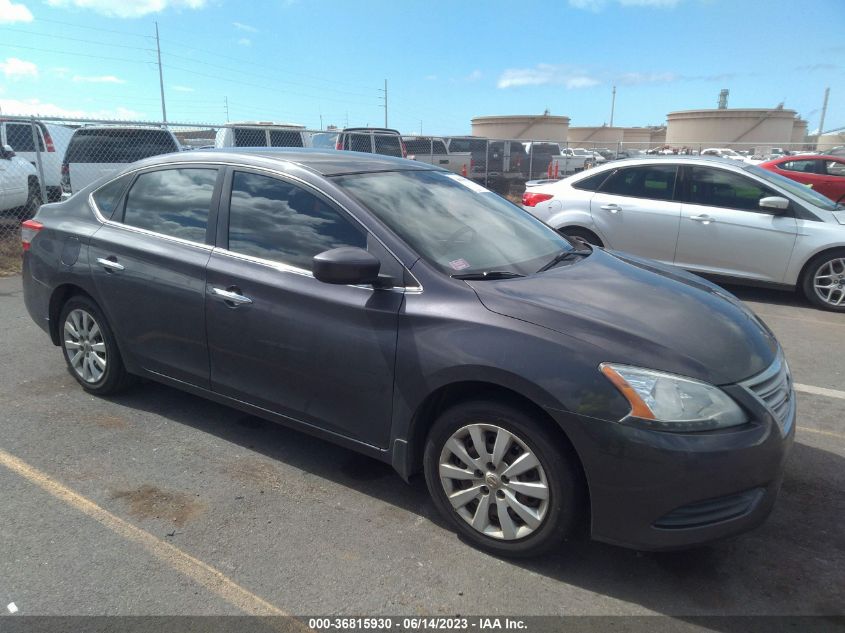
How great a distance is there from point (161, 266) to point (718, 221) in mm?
5995

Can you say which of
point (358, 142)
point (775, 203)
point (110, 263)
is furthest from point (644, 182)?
point (358, 142)

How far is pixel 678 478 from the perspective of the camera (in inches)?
94.0

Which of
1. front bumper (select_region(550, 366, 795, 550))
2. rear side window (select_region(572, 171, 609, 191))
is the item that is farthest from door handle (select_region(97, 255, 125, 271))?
rear side window (select_region(572, 171, 609, 191))

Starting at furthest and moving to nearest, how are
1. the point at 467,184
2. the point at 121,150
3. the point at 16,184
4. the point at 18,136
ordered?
the point at 18,136 → the point at 121,150 → the point at 16,184 → the point at 467,184

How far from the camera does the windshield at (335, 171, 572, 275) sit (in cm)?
315

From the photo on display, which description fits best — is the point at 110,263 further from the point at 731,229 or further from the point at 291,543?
the point at 731,229

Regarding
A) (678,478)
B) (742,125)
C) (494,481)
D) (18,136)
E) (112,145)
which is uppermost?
(742,125)

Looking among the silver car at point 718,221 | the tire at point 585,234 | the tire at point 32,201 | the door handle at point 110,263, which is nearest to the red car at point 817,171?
the silver car at point 718,221

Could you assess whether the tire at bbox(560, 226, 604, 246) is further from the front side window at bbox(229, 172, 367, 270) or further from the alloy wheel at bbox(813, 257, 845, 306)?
the front side window at bbox(229, 172, 367, 270)

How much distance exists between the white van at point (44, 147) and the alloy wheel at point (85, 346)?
8.27 m

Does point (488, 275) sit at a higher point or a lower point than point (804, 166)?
lower

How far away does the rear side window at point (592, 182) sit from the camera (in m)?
7.96

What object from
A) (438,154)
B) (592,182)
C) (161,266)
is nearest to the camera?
(161,266)

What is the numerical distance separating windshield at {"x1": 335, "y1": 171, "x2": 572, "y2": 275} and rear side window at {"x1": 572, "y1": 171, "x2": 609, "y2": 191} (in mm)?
4259
